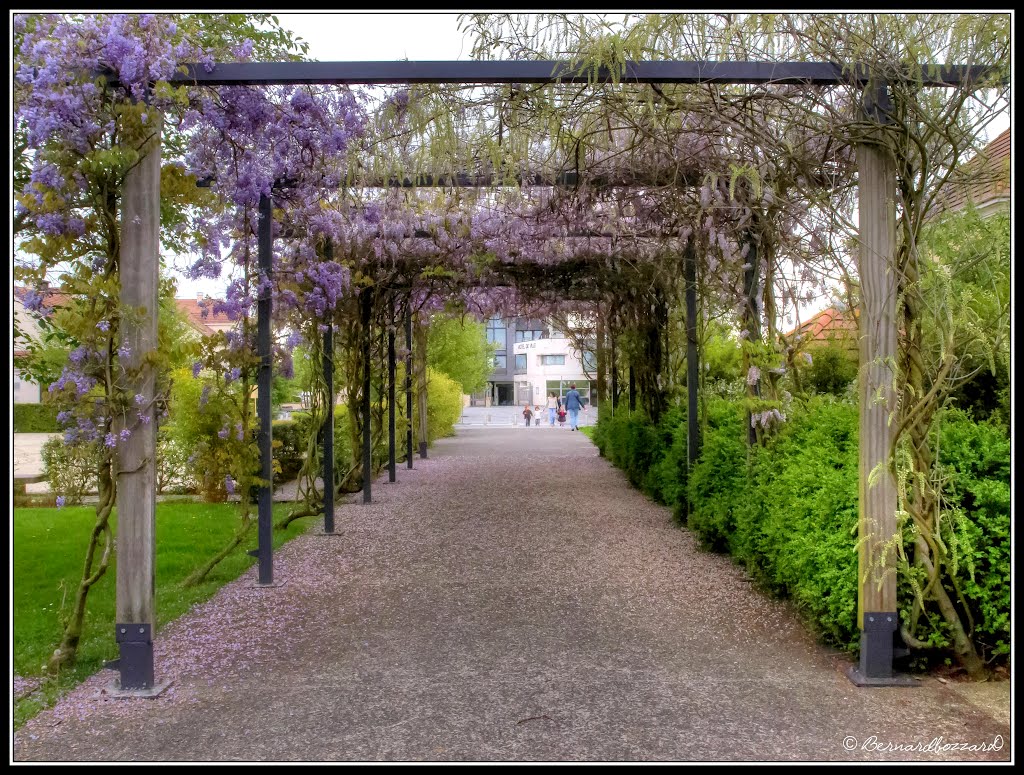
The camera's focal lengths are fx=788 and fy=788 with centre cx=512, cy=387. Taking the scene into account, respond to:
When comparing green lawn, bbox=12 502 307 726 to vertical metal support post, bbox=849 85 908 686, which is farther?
green lawn, bbox=12 502 307 726

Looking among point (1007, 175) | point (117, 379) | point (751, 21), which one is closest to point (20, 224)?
point (117, 379)

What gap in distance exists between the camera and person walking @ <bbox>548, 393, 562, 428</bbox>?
33.7 metres

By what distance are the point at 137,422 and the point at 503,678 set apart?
6.77 feet

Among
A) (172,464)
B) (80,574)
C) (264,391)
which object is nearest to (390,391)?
(172,464)

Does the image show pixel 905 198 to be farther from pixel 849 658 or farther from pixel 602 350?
pixel 602 350

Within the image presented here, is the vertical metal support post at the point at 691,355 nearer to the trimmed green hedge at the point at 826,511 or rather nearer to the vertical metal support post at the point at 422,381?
the trimmed green hedge at the point at 826,511

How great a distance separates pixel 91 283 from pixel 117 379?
446 millimetres

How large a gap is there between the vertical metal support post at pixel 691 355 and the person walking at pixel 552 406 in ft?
75.5

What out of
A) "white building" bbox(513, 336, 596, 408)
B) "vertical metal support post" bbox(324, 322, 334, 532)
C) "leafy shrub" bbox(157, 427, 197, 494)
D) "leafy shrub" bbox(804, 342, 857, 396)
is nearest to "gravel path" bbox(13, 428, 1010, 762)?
"vertical metal support post" bbox(324, 322, 334, 532)

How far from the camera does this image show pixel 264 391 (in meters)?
5.60

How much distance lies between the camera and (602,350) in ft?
48.6

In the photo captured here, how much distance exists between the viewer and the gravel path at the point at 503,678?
9.66 feet

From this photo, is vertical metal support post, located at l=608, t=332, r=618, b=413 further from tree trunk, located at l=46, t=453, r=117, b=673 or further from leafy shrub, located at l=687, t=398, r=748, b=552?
tree trunk, located at l=46, t=453, r=117, b=673

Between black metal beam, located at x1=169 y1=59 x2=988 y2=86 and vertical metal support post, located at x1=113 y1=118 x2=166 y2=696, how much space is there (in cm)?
59
